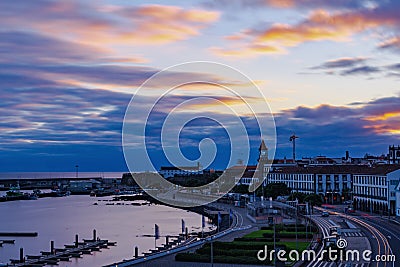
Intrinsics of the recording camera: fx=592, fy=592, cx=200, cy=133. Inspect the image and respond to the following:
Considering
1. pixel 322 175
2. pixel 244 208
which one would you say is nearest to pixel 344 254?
pixel 244 208

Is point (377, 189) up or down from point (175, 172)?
down

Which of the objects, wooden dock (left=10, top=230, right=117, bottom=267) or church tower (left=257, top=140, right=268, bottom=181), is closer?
wooden dock (left=10, top=230, right=117, bottom=267)

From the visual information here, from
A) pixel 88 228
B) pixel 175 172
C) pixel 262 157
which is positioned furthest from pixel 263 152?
pixel 175 172

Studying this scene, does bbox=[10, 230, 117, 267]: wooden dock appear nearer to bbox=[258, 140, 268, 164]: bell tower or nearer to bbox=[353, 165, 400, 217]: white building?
bbox=[353, 165, 400, 217]: white building

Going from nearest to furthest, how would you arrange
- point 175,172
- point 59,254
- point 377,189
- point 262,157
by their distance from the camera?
point 59,254 → point 377,189 → point 262,157 → point 175,172

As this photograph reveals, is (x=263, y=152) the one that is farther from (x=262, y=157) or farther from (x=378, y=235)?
(x=378, y=235)

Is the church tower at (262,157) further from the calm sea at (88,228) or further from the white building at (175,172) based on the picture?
the white building at (175,172)

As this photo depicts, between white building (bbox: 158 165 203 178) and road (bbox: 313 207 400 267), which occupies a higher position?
white building (bbox: 158 165 203 178)

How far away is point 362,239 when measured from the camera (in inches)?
1323

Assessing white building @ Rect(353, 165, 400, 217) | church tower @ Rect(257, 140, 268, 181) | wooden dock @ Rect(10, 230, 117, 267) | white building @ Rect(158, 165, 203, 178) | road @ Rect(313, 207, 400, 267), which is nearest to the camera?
road @ Rect(313, 207, 400, 267)

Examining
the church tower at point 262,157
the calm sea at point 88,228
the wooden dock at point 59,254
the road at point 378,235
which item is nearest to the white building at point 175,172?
the church tower at point 262,157

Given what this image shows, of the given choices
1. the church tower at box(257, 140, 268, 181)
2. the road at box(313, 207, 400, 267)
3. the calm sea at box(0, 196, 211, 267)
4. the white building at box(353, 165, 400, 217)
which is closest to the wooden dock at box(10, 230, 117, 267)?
the calm sea at box(0, 196, 211, 267)

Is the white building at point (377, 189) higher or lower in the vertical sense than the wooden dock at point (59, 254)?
higher

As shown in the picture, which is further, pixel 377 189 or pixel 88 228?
pixel 88 228
